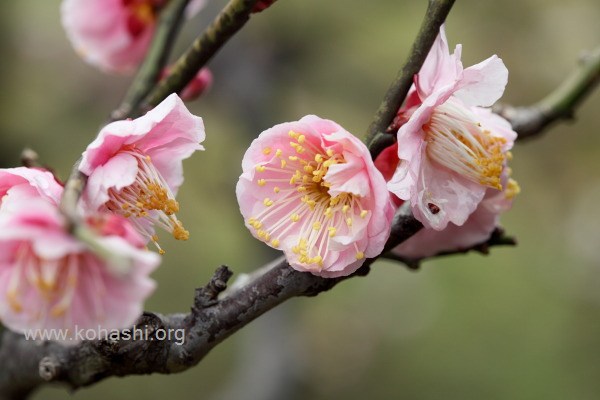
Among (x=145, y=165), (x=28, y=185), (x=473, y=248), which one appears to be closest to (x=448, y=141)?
(x=473, y=248)

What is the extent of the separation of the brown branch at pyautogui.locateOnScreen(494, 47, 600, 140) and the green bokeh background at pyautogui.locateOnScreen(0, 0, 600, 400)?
1.81 meters

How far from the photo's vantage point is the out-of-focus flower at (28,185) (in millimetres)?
706

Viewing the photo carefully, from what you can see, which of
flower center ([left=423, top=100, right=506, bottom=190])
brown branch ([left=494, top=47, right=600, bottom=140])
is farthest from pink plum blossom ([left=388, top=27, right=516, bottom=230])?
brown branch ([left=494, top=47, right=600, bottom=140])

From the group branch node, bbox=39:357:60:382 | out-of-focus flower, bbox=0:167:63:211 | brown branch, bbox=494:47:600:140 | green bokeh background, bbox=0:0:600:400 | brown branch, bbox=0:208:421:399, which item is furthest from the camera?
green bokeh background, bbox=0:0:600:400

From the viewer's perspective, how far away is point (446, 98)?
2.55ft

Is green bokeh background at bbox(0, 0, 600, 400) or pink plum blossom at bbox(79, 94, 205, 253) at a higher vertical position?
pink plum blossom at bbox(79, 94, 205, 253)

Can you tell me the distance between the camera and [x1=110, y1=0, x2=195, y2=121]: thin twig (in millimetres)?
1063

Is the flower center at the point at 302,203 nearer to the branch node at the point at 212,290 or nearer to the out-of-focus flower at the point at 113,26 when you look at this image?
the branch node at the point at 212,290

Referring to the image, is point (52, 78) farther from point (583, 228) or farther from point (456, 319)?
point (583, 228)

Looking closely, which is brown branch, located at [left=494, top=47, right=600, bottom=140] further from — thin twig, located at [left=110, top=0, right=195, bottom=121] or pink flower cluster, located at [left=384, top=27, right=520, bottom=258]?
thin twig, located at [left=110, top=0, right=195, bottom=121]

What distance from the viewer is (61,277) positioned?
61 cm

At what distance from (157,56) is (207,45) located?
0.25 metres

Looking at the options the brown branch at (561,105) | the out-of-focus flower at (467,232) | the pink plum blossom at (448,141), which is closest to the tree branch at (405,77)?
the pink plum blossom at (448,141)

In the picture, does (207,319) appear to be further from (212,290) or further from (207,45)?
(207,45)
